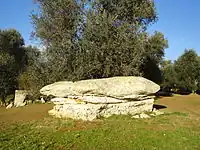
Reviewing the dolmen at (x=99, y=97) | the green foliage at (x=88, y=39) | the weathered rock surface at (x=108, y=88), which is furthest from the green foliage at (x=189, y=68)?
the dolmen at (x=99, y=97)

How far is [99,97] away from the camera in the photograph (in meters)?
13.3

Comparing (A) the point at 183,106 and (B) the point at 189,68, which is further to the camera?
(B) the point at 189,68

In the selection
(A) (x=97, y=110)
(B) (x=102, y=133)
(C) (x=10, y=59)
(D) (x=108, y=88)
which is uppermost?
(C) (x=10, y=59)

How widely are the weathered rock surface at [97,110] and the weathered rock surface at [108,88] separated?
499 millimetres

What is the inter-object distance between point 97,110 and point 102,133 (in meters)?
3.43

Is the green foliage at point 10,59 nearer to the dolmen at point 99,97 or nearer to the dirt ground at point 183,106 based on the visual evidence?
the dolmen at point 99,97

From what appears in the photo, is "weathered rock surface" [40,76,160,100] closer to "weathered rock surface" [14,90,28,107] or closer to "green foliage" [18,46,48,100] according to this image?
"green foliage" [18,46,48,100]

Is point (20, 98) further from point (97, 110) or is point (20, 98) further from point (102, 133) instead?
point (102, 133)

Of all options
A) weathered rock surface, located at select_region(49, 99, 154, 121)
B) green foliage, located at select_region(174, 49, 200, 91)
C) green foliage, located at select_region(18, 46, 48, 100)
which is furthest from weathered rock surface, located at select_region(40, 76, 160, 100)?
green foliage, located at select_region(174, 49, 200, 91)

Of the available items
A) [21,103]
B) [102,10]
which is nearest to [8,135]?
[21,103]

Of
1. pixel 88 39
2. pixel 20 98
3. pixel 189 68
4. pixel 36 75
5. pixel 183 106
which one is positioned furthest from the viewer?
pixel 189 68

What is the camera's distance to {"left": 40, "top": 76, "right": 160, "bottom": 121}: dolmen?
13.1 m

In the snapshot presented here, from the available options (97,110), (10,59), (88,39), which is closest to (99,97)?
(97,110)

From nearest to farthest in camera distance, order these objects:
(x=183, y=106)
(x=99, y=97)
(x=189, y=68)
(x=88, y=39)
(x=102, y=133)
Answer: (x=102, y=133), (x=99, y=97), (x=88, y=39), (x=183, y=106), (x=189, y=68)
